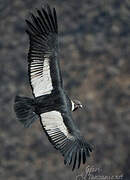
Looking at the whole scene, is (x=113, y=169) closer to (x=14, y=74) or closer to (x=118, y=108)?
(x=118, y=108)

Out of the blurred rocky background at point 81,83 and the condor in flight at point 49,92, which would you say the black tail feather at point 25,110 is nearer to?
the condor in flight at point 49,92

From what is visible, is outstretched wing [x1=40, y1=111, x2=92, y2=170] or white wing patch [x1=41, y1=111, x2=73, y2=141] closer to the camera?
outstretched wing [x1=40, y1=111, x2=92, y2=170]

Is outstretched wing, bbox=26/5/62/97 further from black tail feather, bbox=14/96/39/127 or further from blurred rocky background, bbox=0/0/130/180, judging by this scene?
blurred rocky background, bbox=0/0/130/180

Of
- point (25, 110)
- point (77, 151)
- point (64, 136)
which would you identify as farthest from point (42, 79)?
point (77, 151)

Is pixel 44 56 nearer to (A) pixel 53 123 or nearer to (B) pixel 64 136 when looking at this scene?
(A) pixel 53 123

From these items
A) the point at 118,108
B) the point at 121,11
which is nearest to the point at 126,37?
the point at 121,11

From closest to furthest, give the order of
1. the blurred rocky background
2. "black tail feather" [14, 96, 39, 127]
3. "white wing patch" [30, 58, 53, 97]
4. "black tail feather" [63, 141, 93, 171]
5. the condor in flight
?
"black tail feather" [63, 141, 93, 171]
the condor in flight
"white wing patch" [30, 58, 53, 97]
"black tail feather" [14, 96, 39, 127]
the blurred rocky background

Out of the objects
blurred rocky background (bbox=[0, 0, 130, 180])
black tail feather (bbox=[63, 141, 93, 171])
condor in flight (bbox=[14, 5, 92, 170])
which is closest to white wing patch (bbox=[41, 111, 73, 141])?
condor in flight (bbox=[14, 5, 92, 170])
